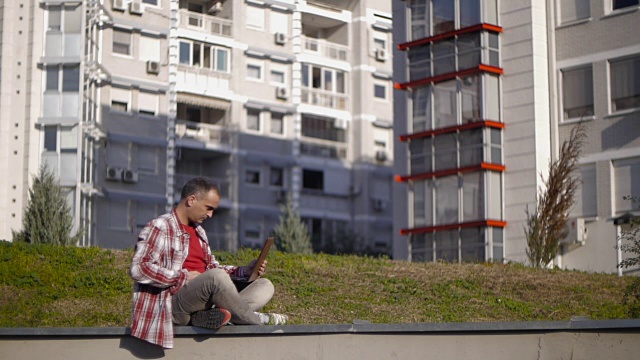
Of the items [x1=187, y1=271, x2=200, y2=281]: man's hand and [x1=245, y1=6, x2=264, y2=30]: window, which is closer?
[x1=187, y1=271, x2=200, y2=281]: man's hand

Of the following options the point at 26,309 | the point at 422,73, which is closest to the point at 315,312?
the point at 26,309

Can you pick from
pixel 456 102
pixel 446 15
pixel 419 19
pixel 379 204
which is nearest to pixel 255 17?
pixel 379 204

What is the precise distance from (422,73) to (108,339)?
2801 cm

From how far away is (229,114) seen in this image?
59750mm

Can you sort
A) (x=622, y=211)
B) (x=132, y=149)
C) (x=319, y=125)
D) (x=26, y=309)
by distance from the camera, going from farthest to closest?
(x=319, y=125) < (x=132, y=149) < (x=622, y=211) < (x=26, y=309)

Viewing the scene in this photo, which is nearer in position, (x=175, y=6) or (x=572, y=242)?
(x=572, y=242)

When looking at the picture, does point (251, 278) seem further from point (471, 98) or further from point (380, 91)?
point (380, 91)

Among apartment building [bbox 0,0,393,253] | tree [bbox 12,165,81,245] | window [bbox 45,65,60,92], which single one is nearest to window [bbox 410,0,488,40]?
tree [bbox 12,165,81,245]

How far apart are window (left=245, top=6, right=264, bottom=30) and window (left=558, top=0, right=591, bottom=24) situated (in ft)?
88.2

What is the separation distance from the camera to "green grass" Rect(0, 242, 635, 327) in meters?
19.3

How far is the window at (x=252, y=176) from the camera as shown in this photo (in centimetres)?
6025

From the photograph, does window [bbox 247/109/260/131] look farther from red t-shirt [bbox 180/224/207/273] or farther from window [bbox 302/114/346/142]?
red t-shirt [bbox 180/224/207/273]

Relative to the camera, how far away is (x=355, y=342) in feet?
40.5

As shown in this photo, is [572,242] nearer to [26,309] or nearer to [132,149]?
[26,309]
